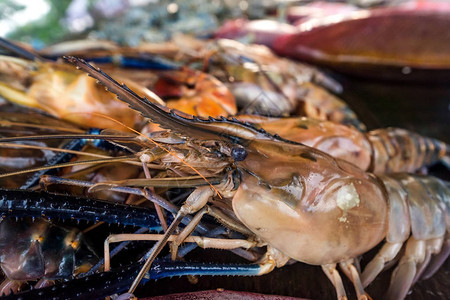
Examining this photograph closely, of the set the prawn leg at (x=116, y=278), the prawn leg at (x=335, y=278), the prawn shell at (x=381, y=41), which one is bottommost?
the prawn leg at (x=335, y=278)

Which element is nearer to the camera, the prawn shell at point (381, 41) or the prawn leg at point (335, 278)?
the prawn leg at point (335, 278)

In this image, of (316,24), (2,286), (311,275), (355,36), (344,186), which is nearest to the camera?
(2,286)

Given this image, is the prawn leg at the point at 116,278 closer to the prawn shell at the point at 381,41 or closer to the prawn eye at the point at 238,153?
the prawn eye at the point at 238,153

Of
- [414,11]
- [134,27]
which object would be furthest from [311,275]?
[134,27]

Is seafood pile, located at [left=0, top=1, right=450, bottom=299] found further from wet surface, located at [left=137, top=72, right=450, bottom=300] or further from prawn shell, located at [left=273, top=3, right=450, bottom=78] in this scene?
prawn shell, located at [left=273, top=3, right=450, bottom=78]

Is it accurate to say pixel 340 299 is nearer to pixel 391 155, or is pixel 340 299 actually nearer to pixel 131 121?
pixel 391 155

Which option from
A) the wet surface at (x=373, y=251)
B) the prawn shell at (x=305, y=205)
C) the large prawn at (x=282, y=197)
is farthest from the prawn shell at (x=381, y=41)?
the prawn shell at (x=305, y=205)

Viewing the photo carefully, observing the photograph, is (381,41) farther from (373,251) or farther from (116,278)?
(116,278)

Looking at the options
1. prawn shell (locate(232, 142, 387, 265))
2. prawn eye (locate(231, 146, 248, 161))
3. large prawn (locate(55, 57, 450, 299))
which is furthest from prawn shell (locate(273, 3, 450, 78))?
prawn eye (locate(231, 146, 248, 161))
